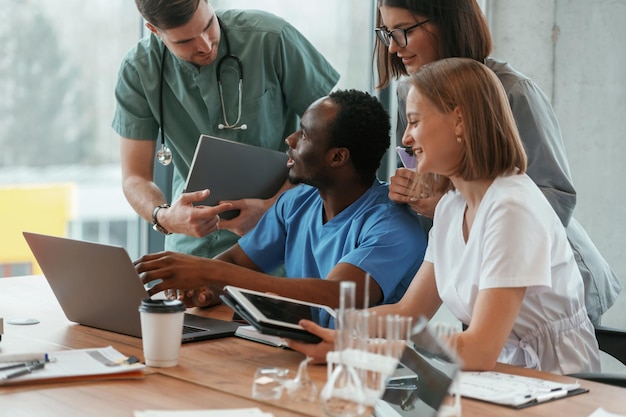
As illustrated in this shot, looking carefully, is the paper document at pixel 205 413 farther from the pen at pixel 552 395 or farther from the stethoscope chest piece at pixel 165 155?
the stethoscope chest piece at pixel 165 155

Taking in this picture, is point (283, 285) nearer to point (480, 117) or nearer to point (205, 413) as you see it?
point (480, 117)

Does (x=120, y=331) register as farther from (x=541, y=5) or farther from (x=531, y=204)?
(x=541, y=5)

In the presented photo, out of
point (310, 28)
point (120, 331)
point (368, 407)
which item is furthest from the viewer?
point (310, 28)

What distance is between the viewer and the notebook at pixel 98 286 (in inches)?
68.2

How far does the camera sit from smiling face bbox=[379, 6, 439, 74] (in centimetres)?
209

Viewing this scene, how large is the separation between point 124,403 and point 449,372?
20.4 inches

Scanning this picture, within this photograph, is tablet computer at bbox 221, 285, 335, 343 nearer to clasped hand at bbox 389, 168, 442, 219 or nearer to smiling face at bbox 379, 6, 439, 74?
clasped hand at bbox 389, 168, 442, 219

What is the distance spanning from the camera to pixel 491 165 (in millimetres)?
1729

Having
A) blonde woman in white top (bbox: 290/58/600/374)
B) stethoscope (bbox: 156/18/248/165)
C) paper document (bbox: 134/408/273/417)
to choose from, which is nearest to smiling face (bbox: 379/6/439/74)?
blonde woman in white top (bbox: 290/58/600/374)

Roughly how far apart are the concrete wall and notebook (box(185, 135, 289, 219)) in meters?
1.71

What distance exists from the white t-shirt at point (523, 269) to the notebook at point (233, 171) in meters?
0.62

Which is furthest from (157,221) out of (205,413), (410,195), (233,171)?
(205,413)

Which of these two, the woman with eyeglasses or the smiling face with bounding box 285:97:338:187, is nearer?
the woman with eyeglasses

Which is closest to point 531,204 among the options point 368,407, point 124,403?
point 368,407
